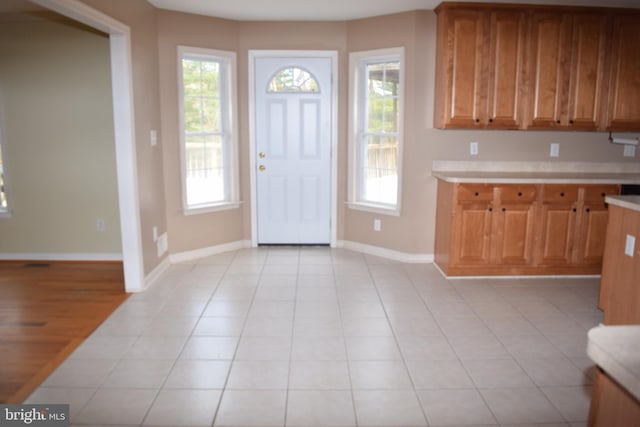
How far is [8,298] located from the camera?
410 centimetres

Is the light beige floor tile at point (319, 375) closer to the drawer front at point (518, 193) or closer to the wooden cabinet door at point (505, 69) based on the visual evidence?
the drawer front at point (518, 193)

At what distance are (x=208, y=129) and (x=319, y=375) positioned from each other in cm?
323

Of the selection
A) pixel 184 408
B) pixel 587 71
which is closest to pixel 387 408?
pixel 184 408

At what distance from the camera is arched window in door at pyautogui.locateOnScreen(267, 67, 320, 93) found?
17.7 ft

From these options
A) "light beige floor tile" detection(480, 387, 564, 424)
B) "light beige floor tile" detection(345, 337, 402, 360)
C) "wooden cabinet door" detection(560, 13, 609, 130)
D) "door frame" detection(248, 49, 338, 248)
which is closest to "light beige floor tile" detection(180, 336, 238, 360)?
"light beige floor tile" detection(345, 337, 402, 360)

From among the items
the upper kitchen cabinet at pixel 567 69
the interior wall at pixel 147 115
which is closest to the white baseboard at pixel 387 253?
the upper kitchen cabinet at pixel 567 69

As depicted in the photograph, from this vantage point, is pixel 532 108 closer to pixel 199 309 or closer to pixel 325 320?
pixel 325 320

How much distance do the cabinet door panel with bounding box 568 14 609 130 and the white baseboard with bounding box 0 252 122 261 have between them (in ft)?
15.4

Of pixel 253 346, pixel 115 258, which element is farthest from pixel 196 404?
pixel 115 258

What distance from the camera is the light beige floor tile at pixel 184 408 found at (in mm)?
2373

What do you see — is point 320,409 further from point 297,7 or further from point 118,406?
point 297,7

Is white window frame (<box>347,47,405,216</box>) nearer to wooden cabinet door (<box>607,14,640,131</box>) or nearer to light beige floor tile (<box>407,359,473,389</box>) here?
wooden cabinet door (<box>607,14,640,131</box>)

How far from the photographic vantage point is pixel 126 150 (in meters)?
3.97

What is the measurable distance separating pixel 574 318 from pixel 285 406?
2339 millimetres
